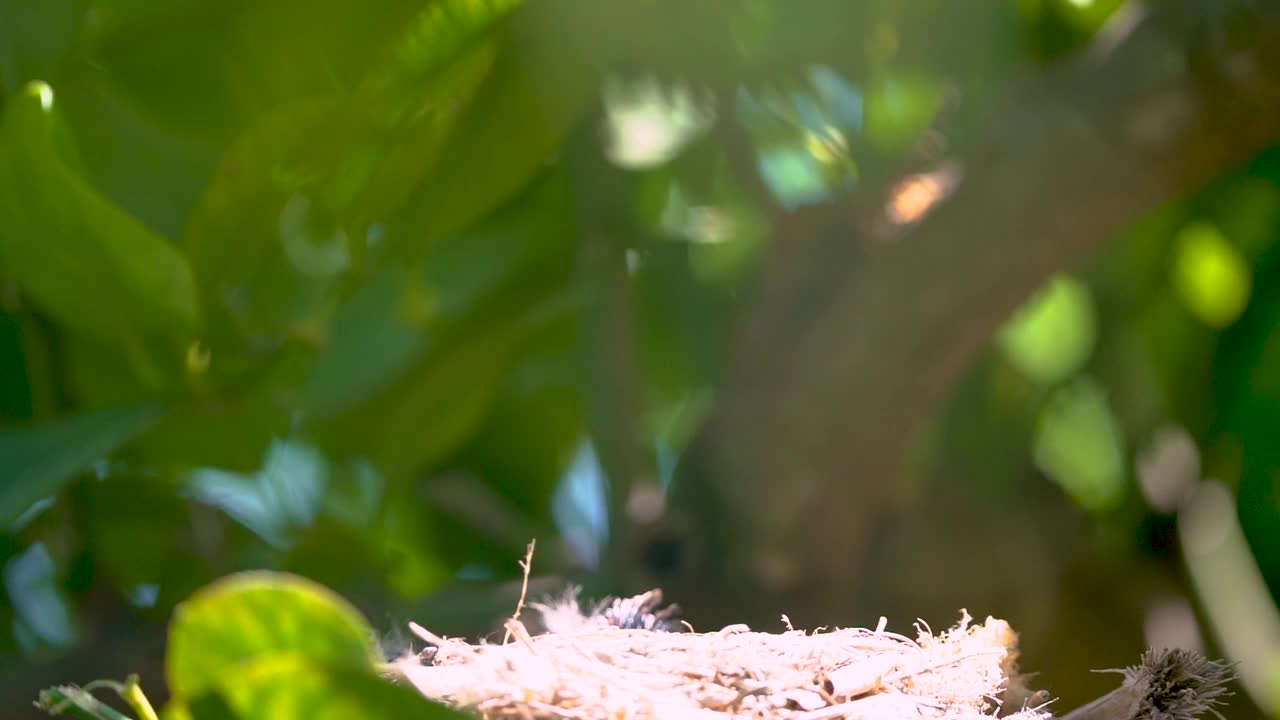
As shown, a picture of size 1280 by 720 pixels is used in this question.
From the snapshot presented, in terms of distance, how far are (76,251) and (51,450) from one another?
0.28 ft

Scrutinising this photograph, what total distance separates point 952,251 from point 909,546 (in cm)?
18

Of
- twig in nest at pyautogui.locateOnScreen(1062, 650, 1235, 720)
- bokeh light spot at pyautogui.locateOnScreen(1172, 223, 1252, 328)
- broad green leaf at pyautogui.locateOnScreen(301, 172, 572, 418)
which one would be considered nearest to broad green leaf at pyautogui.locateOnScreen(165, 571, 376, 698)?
twig in nest at pyautogui.locateOnScreen(1062, 650, 1235, 720)

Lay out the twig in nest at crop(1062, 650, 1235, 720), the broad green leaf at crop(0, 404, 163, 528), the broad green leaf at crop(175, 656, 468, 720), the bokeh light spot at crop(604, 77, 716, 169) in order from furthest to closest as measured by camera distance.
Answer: the bokeh light spot at crop(604, 77, 716, 169)
the broad green leaf at crop(0, 404, 163, 528)
the twig in nest at crop(1062, 650, 1235, 720)
the broad green leaf at crop(175, 656, 468, 720)

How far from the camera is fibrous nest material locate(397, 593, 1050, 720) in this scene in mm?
257

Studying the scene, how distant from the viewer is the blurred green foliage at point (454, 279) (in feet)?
1.75

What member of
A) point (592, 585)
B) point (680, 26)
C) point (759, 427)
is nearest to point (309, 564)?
point (592, 585)

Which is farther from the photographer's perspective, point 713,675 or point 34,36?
point 34,36

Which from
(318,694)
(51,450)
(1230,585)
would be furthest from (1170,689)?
(1230,585)

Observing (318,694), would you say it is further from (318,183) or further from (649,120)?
(649,120)

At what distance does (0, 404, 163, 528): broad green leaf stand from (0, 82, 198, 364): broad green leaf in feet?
0.15

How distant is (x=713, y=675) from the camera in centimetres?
29

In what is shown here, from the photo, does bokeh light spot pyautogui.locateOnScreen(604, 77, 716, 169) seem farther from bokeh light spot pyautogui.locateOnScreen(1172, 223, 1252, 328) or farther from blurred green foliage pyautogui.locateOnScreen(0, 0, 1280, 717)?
bokeh light spot pyautogui.locateOnScreen(1172, 223, 1252, 328)

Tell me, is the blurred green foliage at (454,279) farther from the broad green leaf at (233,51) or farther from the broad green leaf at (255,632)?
the broad green leaf at (255,632)

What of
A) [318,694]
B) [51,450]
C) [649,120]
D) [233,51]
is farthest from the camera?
[649,120]
